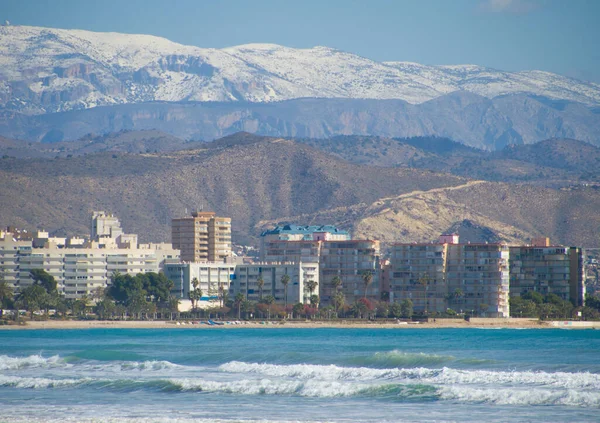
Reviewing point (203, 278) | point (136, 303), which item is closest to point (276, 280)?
point (203, 278)

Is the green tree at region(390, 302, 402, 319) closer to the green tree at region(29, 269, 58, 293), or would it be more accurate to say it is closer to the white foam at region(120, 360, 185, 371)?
the green tree at region(29, 269, 58, 293)

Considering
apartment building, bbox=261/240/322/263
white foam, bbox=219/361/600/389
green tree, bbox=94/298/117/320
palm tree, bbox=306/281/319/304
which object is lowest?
white foam, bbox=219/361/600/389

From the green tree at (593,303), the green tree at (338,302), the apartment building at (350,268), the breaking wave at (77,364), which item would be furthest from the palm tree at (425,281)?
the breaking wave at (77,364)

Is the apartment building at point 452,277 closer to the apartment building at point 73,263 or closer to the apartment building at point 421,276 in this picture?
the apartment building at point 421,276

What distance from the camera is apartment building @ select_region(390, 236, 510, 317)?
6427 inches

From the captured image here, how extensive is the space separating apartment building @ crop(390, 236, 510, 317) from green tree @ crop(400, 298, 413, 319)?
10.7ft

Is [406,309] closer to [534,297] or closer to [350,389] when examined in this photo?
[534,297]

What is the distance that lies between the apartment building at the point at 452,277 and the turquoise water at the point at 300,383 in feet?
193

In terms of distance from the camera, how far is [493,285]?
163 meters

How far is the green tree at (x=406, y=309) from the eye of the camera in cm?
16300

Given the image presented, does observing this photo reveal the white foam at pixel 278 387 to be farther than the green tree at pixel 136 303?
No

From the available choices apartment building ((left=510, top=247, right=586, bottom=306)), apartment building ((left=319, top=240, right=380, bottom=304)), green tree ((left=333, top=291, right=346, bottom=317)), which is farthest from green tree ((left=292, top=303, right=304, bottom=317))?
apartment building ((left=510, top=247, right=586, bottom=306))

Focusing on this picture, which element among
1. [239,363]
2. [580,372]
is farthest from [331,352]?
[580,372]

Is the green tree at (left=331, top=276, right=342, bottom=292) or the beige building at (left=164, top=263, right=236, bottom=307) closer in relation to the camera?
the green tree at (left=331, top=276, right=342, bottom=292)
